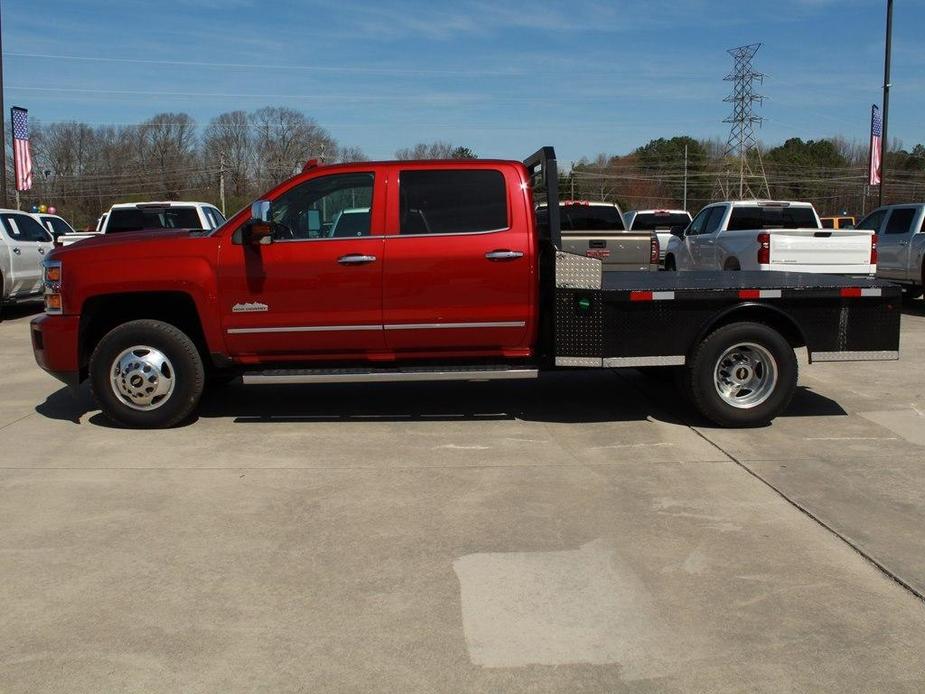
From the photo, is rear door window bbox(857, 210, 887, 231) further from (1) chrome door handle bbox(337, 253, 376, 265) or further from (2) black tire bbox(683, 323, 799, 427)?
(1) chrome door handle bbox(337, 253, 376, 265)

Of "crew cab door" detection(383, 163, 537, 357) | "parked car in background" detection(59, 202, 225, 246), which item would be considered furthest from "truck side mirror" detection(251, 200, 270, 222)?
"parked car in background" detection(59, 202, 225, 246)

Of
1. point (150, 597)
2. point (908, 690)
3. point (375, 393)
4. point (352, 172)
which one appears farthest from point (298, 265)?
point (908, 690)

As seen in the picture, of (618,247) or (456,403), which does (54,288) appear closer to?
(456,403)

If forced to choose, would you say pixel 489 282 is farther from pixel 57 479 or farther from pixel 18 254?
pixel 18 254

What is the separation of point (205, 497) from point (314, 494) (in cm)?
66

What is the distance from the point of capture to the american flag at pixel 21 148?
2623 centimetres

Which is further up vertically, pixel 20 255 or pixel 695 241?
pixel 695 241

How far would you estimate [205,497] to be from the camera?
5609mm

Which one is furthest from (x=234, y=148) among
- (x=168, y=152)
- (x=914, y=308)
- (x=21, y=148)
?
(x=914, y=308)

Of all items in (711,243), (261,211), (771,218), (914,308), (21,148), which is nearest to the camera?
(261,211)

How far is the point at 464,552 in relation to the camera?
4703 mm

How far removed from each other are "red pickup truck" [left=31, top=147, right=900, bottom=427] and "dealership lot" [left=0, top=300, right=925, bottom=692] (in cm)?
50

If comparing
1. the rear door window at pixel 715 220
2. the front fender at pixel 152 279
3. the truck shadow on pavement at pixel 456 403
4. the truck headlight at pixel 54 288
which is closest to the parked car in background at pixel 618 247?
the rear door window at pixel 715 220

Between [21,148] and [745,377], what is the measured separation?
25331 mm
